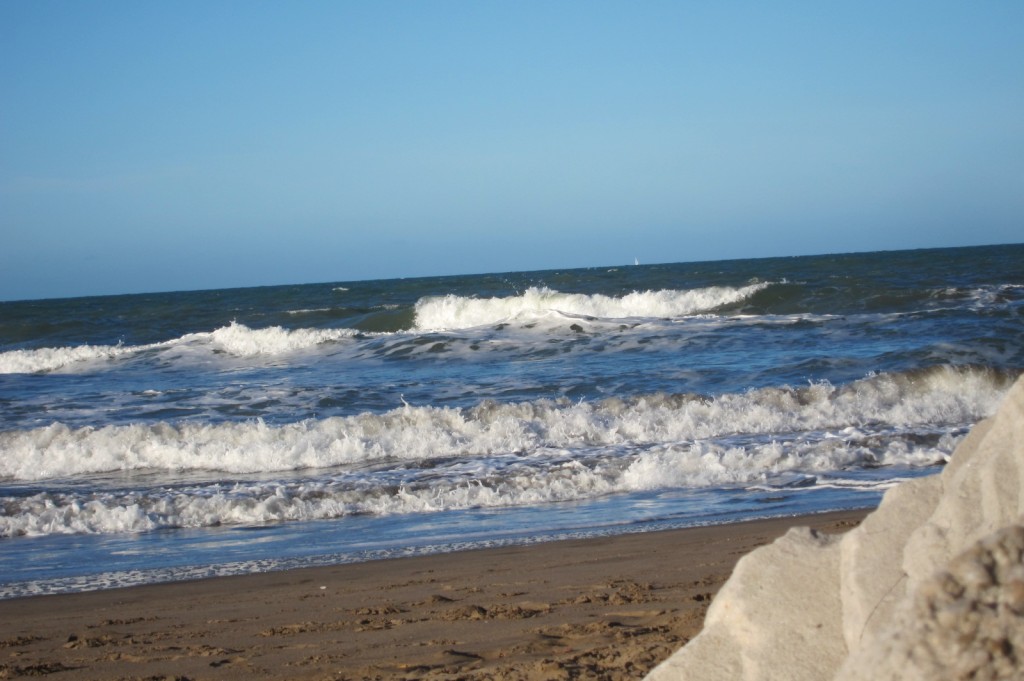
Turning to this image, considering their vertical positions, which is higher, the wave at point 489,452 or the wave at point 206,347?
the wave at point 206,347

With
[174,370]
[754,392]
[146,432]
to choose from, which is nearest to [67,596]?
[146,432]

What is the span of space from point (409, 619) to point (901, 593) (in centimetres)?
283

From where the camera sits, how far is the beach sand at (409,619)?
11.8 ft

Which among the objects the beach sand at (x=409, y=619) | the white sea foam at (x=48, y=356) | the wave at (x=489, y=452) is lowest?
the wave at (x=489, y=452)

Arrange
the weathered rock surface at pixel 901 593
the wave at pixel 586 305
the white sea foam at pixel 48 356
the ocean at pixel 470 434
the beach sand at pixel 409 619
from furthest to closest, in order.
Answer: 1. the wave at pixel 586 305
2. the white sea foam at pixel 48 356
3. the ocean at pixel 470 434
4. the beach sand at pixel 409 619
5. the weathered rock surface at pixel 901 593

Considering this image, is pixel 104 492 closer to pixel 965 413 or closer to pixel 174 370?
pixel 965 413

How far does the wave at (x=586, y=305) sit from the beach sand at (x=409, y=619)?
827 inches

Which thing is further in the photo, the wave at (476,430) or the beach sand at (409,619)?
the wave at (476,430)

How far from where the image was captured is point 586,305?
28094mm

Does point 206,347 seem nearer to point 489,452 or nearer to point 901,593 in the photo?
point 489,452

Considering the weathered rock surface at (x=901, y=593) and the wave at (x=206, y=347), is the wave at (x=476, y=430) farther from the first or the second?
the wave at (x=206, y=347)

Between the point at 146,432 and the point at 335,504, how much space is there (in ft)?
13.5

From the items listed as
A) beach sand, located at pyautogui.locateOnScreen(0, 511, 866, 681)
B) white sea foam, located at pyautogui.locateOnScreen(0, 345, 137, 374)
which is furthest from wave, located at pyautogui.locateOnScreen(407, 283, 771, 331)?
beach sand, located at pyautogui.locateOnScreen(0, 511, 866, 681)

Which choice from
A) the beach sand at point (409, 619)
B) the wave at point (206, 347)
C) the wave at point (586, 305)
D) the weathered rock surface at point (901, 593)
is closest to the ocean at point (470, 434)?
the wave at point (206, 347)
